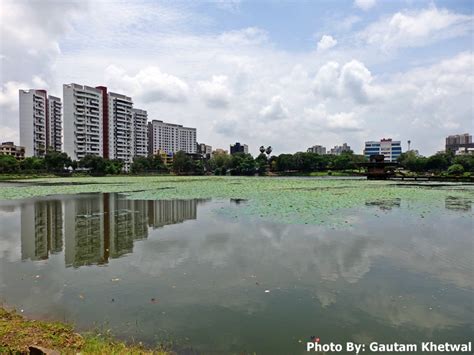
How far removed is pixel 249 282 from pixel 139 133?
11826 centimetres

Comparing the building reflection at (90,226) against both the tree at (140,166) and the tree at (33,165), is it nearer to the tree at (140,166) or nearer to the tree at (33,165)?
the tree at (33,165)

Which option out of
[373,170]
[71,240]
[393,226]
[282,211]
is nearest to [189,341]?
[71,240]

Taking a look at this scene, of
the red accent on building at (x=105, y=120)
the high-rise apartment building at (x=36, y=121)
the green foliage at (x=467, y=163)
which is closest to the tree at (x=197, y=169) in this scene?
the red accent on building at (x=105, y=120)

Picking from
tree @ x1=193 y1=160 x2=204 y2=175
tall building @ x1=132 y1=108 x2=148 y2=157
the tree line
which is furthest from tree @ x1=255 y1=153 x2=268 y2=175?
tall building @ x1=132 y1=108 x2=148 y2=157

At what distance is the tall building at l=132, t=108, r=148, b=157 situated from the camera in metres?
116

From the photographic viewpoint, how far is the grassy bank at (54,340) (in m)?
3.53

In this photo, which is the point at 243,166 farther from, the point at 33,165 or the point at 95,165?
the point at 33,165

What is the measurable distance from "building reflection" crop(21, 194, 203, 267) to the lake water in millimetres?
67

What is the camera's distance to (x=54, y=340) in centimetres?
375

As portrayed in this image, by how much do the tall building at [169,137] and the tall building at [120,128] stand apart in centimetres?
3200

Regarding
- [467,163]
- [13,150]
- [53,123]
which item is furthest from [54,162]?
[467,163]

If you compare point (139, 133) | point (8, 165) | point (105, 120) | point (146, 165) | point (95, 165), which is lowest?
point (8, 165)

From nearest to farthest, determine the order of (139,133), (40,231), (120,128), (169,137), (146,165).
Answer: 1. (40,231)
2. (146,165)
3. (120,128)
4. (139,133)
5. (169,137)

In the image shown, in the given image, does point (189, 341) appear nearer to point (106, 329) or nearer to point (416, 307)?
point (106, 329)
